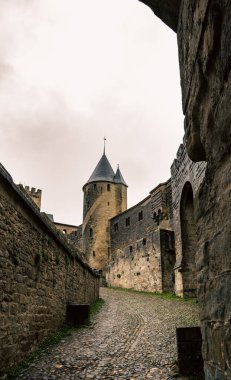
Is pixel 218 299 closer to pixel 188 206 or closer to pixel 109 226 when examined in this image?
pixel 188 206

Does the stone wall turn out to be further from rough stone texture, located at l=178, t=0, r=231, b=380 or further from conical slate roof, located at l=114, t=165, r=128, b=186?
conical slate roof, located at l=114, t=165, r=128, b=186

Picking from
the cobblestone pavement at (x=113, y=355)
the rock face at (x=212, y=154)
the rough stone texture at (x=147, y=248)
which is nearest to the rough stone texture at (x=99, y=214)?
the rough stone texture at (x=147, y=248)

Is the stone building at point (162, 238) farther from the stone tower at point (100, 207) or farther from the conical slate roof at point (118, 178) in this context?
the conical slate roof at point (118, 178)

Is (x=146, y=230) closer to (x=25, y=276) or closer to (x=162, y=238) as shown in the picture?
(x=162, y=238)

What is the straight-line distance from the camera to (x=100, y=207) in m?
44.1

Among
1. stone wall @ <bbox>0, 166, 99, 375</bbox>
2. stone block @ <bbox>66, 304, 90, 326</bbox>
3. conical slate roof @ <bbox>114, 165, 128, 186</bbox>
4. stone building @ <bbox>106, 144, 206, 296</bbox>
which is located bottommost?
stone block @ <bbox>66, 304, 90, 326</bbox>

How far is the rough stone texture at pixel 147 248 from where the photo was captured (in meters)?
25.6

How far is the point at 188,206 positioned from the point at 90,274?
7.31 metres

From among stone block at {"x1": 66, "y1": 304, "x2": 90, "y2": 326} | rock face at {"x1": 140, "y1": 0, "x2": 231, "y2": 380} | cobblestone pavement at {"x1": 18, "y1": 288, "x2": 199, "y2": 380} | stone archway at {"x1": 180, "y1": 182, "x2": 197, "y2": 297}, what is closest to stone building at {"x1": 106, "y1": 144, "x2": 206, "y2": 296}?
stone archway at {"x1": 180, "y1": 182, "x2": 197, "y2": 297}

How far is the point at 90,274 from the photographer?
1605 centimetres

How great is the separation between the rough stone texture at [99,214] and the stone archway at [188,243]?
22.0 m

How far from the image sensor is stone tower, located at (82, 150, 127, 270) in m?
41.2

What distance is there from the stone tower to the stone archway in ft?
72.2

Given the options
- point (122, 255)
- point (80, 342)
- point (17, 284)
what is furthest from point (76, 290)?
point (122, 255)
